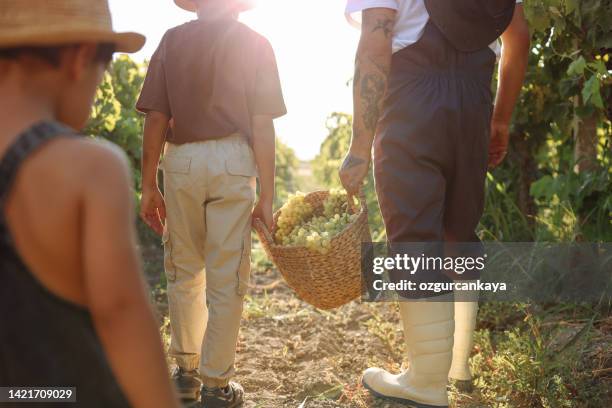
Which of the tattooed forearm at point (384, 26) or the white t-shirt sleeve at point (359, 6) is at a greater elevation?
the white t-shirt sleeve at point (359, 6)

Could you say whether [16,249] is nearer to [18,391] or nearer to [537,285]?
[18,391]

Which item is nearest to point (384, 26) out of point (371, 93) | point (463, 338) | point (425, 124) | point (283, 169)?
point (371, 93)

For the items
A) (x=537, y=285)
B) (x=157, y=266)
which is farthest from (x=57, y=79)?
(x=157, y=266)

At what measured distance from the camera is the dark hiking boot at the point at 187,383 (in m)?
2.88

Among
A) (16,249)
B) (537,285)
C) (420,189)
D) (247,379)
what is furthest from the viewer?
(537,285)

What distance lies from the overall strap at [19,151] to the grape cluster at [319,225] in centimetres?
171

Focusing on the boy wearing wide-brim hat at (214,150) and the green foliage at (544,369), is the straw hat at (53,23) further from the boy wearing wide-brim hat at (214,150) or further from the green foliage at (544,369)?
the green foliage at (544,369)

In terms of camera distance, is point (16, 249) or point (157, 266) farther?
point (157, 266)

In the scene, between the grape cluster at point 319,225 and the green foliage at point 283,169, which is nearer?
the grape cluster at point 319,225

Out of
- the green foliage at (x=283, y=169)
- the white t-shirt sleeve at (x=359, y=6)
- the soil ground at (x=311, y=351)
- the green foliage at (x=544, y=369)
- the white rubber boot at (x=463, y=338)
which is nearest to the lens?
the white t-shirt sleeve at (x=359, y=6)

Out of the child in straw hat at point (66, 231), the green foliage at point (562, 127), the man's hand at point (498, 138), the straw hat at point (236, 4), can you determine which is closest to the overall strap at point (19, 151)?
the child in straw hat at point (66, 231)

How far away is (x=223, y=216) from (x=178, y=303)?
39 cm

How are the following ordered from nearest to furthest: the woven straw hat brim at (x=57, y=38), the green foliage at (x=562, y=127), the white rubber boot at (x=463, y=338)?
the woven straw hat brim at (x=57, y=38) < the white rubber boot at (x=463, y=338) < the green foliage at (x=562, y=127)

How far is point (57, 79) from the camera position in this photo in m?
1.15
